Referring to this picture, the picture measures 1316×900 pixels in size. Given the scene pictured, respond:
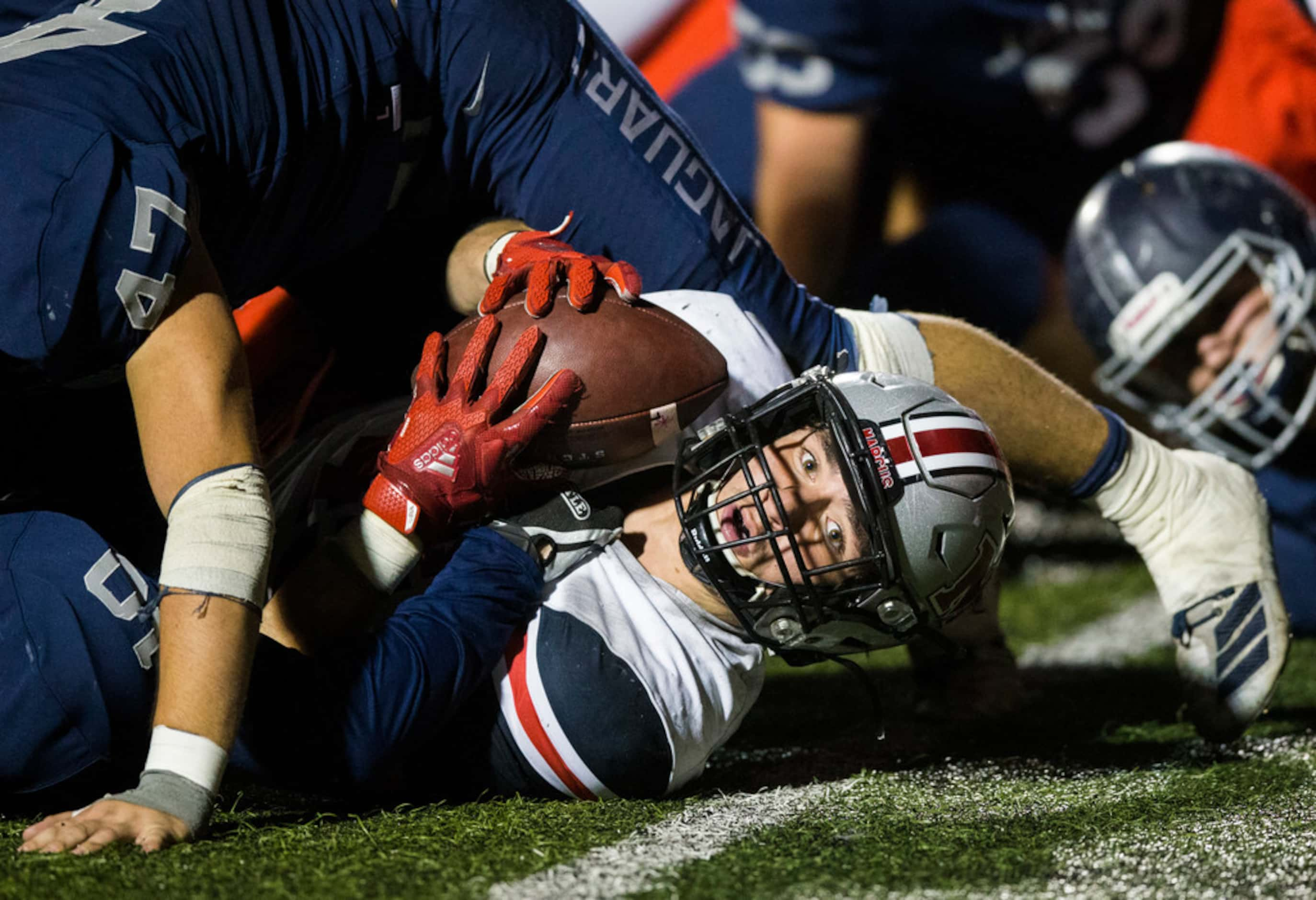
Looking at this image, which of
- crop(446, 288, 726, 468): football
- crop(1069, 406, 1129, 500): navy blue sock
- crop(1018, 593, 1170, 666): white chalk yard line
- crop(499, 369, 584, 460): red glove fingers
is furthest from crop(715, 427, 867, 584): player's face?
crop(1018, 593, 1170, 666): white chalk yard line

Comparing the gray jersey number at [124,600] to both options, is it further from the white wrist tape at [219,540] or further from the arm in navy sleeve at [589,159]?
the arm in navy sleeve at [589,159]

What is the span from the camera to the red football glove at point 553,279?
172 cm

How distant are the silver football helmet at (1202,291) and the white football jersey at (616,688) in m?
1.48

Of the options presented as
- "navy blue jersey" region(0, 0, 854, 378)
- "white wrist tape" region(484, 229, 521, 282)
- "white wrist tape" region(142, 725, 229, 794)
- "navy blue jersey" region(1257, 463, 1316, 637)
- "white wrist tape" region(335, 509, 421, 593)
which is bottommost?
"navy blue jersey" region(1257, 463, 1316, 637)

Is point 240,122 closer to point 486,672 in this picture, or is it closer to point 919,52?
point 486,672

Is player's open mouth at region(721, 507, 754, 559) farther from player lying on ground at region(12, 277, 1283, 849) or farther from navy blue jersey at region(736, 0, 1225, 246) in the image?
navy blue jersey at region(736, 0, 1225, 246)

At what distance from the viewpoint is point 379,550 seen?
1688 mm

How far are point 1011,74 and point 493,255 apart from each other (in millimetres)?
2234

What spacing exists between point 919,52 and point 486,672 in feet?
8.70

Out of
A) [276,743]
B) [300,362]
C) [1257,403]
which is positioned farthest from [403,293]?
[1257,403]

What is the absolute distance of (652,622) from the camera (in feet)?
5.66

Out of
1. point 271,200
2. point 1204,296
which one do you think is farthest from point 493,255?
point 1204,296

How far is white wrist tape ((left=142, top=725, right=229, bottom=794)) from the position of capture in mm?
1345

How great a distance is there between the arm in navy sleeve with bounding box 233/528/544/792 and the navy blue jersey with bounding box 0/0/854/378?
0.41 meters
